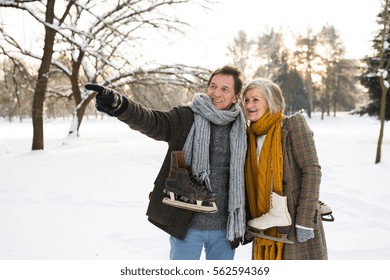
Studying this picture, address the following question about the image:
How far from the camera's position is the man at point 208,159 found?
78.4 inches

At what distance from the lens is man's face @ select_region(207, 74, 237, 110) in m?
2.08

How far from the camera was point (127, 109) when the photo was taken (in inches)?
72.1

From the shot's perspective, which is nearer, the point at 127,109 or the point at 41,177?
the point at 127,109

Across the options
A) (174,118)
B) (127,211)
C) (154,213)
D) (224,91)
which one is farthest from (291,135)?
(127,211)

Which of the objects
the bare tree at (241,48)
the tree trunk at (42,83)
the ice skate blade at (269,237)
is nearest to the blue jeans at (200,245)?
the ice skate blade at (269,237)

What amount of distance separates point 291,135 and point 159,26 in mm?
A: 9309

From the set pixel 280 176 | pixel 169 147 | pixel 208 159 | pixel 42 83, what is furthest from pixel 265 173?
pixel 42 83

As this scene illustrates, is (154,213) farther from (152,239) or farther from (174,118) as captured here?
(152,239)

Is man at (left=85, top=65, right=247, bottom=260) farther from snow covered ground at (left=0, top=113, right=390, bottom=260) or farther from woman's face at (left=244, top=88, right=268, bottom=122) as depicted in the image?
snow covered ground at (left=0, top=113, right=390, bottom=260)

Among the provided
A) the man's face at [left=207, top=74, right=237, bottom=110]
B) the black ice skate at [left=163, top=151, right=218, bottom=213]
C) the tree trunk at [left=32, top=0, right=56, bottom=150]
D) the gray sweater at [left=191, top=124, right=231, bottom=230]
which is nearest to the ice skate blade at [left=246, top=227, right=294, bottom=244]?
the gray sweater at [left=191, top=124, right=231, bottom=230]

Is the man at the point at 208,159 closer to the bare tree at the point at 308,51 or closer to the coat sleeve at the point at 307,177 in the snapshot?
the coat sleeve at the point at 307,177

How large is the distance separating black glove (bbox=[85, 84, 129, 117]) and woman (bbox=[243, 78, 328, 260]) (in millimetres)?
850

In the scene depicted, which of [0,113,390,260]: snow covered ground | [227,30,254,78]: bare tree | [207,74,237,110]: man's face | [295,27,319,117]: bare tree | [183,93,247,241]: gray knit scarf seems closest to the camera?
[183,93,247,241]: gray knit scarf

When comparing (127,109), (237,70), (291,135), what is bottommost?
(291,135)
